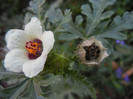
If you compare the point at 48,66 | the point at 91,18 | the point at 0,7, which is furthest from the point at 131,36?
the point at 0,7

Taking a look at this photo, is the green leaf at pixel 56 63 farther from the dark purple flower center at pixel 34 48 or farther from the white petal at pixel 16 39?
the white petal at pixel 16 39

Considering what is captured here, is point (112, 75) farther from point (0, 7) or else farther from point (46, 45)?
point (0, 7)

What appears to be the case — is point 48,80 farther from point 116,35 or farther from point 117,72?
point 117,72

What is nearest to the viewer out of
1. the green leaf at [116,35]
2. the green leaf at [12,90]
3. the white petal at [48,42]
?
the white petal at [48,42]

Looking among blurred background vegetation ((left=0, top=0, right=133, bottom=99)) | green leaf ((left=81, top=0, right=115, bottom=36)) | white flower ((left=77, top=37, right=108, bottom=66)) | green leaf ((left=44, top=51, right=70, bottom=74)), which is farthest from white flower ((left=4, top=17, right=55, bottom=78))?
blurred background vegetation ((left=0, top=0, right=133, bottom=99))

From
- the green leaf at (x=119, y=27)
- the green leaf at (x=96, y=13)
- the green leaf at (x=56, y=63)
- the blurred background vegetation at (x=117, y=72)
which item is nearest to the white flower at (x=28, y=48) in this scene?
the green leaf at (x=56, y=63)

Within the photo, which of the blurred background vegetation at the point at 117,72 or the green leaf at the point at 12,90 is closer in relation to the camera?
the green leaf at the point at 12,90
